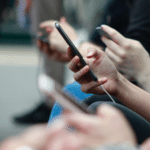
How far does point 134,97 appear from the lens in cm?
44

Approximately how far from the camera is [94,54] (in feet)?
1.48

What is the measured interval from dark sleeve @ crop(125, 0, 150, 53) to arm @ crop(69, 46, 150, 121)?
17 cm

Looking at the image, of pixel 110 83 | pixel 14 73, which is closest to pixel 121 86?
pixel 110 83

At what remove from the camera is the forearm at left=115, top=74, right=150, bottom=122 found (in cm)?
43

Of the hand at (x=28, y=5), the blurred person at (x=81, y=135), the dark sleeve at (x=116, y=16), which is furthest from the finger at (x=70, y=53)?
the hand at (x=28, y=5)

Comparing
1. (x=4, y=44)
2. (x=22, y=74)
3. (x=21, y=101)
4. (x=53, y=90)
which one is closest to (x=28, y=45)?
(x=4, y=44)

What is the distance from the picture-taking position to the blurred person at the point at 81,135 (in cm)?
15

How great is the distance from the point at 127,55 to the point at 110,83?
2.6 inches

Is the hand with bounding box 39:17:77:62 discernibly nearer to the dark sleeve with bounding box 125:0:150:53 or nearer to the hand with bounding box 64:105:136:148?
the dark sleeve with bounding box 125:0:150:53

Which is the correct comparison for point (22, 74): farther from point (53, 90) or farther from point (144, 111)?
point (53, 90)

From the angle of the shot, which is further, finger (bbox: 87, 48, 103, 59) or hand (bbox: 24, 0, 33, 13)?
hand (bbox: 24, 0, 33, 13)

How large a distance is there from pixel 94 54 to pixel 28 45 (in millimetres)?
4046

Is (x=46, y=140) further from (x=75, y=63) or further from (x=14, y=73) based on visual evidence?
(x=14, y=73)

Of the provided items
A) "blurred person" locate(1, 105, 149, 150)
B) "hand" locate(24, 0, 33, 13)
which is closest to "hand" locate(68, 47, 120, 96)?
"blurred person" locate(1, 105, 149, 150)
